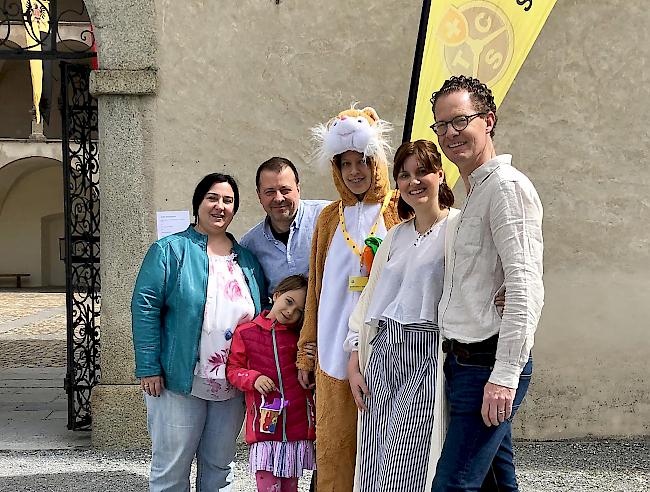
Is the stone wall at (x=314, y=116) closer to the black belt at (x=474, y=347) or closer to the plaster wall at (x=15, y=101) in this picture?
the black belt at (x=474, y=347)

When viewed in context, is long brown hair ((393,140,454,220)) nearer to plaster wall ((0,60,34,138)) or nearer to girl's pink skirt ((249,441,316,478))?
girl's pink skirt ((249,441,316,478))

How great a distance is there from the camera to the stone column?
17.7 ft

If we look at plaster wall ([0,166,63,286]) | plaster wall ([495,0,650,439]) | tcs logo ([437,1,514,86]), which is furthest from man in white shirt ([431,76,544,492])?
plaster wall ([0,166,63,286])

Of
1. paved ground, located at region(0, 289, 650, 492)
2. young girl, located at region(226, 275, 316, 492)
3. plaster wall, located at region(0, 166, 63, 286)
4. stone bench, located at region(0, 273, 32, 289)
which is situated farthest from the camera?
plaster wall, located at region(0, 166, 63, 286)

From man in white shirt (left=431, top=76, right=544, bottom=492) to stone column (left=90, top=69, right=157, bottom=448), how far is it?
10.4ft

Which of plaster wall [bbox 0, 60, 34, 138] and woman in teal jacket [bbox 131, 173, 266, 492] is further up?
plaster wall [bbox 0, 60, 34, 138]

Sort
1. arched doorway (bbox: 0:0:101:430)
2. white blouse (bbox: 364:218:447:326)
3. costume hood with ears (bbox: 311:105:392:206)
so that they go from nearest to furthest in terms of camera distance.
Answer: white blouse (bbox: 364:218:447:326), costume hood with ears (bbox: 311:105:392:206), arched doorway (bbox: 0:0:101:430)

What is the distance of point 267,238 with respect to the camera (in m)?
3.74

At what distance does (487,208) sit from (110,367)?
11.9 feet

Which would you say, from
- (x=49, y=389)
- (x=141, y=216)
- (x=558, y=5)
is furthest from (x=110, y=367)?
(x=558, y=5)

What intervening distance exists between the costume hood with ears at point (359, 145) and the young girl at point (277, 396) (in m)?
0.53

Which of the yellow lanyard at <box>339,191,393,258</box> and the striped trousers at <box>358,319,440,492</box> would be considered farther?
the yellow lanyard at <box>339,191,393,258</box>

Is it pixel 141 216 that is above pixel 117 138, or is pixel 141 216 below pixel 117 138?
below

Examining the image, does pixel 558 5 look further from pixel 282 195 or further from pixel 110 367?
pixel 110 367
